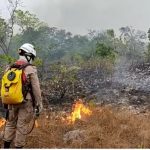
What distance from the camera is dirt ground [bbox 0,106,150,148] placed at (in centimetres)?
603

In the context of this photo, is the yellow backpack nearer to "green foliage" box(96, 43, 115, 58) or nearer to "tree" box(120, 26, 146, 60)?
"green foliage" box(96, 43, 115, 58)

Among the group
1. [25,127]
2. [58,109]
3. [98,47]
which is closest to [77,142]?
[25,127]

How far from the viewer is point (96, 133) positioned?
21.1 feet

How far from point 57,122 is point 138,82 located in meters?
8.32

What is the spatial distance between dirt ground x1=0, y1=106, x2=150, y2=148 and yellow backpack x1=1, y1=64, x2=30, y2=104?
133cm

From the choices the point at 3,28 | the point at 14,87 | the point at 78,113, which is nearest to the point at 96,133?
the point at 78,113

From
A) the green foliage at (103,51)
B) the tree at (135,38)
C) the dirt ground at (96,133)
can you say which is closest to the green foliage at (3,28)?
the green foliage at (103,51)

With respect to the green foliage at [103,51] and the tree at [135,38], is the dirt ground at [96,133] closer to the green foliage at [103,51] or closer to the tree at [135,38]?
the green foliage at [103,51]

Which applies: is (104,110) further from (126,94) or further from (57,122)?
(126,94)

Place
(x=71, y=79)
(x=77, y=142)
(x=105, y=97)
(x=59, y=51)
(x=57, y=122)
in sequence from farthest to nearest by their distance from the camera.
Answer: (x=59, y=51)
(x=71, y=79)
(x=105, y=97)
(x=57, y=122)
(x=77, y=142)

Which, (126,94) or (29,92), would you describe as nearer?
(29,92)

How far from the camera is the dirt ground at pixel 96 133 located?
603cm

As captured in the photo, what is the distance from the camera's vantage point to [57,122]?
24.7 ft

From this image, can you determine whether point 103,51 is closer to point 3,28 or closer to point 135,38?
point 3,28
